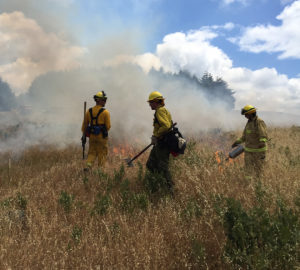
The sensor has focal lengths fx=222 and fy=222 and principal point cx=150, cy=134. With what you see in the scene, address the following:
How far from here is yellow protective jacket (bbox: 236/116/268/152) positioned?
4926 millimetres

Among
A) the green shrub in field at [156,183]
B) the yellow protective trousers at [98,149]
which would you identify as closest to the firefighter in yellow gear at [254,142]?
the green shrub in field at [156,183]

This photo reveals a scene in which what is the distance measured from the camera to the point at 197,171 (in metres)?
4.80

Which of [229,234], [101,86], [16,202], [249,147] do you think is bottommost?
[16,202]

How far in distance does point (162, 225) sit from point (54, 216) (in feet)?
5.39

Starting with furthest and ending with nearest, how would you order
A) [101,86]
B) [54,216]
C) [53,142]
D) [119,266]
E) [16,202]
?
1. [101,86]
2. [53,142]
3. [16,202]
4. [54,216]
5. [119,266]

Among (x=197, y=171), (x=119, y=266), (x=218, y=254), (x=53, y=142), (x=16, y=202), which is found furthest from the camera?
(x=53, y=142)

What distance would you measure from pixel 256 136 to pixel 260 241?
3337 millimetres

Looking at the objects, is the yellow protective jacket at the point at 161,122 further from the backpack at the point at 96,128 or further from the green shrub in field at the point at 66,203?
the backpack at the point at 96,128

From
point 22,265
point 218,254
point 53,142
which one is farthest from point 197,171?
point 53,142

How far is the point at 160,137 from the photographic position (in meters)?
4.11

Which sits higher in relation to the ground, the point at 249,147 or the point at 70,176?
the point at 249,147

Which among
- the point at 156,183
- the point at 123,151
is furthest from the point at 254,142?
the point at 123,151

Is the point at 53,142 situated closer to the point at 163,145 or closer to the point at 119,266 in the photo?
the point at 163,145

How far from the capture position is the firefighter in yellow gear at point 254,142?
495 centimetres
